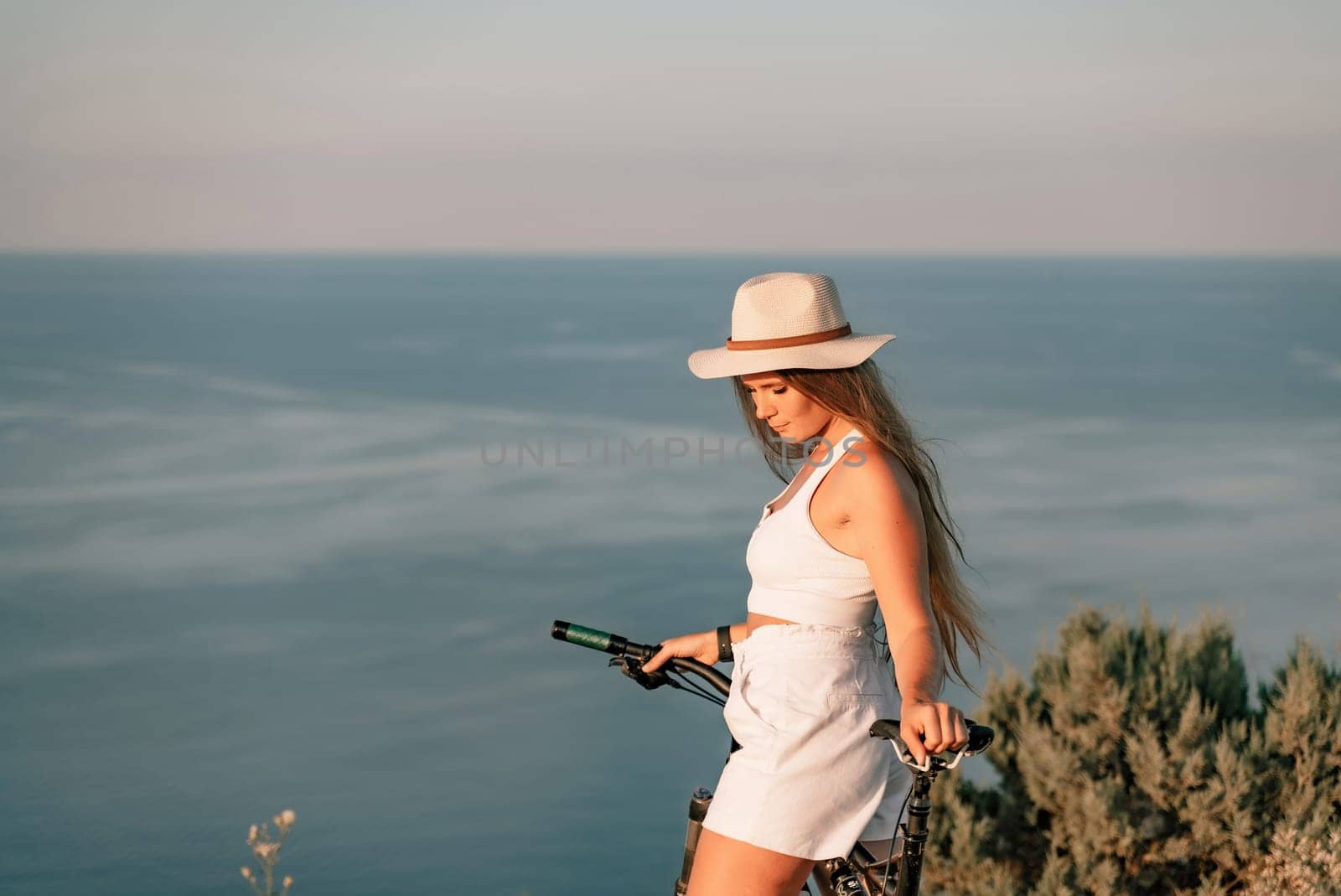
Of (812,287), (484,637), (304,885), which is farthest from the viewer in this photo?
(484,637)

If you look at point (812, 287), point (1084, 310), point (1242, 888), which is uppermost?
point (1084, 310)

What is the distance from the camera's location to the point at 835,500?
2379mm

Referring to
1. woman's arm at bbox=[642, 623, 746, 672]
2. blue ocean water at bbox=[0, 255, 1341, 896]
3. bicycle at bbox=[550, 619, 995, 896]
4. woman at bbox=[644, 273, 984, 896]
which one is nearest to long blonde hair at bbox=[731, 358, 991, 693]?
woman at bbox=[644, 273, 984, 896]

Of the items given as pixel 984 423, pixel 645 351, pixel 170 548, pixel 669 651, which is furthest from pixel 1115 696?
pixel 645 351

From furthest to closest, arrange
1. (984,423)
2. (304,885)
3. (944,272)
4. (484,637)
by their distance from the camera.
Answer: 1. (944,272)
2. (984,423)
3. (484,637)
4. (304,885)

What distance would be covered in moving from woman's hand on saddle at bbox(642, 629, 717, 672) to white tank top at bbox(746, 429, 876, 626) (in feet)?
1.22

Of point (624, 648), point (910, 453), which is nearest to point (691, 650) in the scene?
point (624, 648)

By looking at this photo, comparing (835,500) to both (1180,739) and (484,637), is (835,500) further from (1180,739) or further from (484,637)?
(484,637)

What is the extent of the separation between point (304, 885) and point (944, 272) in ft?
266

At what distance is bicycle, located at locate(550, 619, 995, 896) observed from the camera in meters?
2.14

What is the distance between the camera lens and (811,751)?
7.78ft

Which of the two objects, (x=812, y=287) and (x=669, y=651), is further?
(x=669, y=651)

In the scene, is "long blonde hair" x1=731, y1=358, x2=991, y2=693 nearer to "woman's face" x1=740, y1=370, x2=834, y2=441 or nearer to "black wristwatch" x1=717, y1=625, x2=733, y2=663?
"woman's face" x1=740, y1=370, x2=834, y2=441

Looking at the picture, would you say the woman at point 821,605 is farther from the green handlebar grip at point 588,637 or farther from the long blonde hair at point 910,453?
the green handlebar grip at point 588,637
